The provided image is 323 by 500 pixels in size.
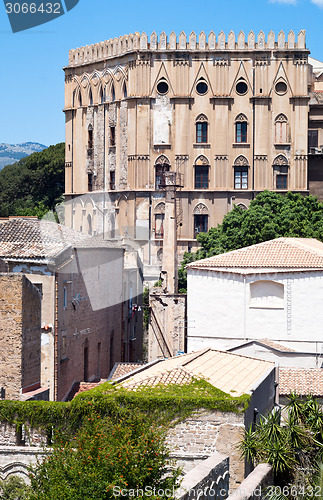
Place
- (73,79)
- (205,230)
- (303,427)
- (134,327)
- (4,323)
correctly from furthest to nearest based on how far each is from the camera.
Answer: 1. (73,79)
2. (205,230)
3. (134,327)
4. (4,323)
5. (303,427)

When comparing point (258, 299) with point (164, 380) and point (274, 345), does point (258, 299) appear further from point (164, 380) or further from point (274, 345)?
point (164, 380)

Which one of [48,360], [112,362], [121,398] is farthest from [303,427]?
[112,362]

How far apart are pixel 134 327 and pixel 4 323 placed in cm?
1995

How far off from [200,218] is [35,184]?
27.9m

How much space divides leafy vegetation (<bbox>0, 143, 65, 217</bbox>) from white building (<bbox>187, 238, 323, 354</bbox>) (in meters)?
47.3

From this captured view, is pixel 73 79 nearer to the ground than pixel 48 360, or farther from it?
farther from it

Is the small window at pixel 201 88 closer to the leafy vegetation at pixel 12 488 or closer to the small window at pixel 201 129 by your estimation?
the small window at pixel 201 129

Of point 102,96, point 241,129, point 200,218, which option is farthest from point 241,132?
point 102,96

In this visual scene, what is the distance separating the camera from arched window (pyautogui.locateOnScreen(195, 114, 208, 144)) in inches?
2443

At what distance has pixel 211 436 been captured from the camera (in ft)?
60.0

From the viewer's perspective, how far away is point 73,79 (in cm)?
6806

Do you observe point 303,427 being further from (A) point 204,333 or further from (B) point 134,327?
(B) point 134,327

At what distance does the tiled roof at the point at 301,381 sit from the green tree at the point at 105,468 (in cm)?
1154

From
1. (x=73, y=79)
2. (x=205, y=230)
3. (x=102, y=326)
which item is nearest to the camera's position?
(x=102, y=326)
